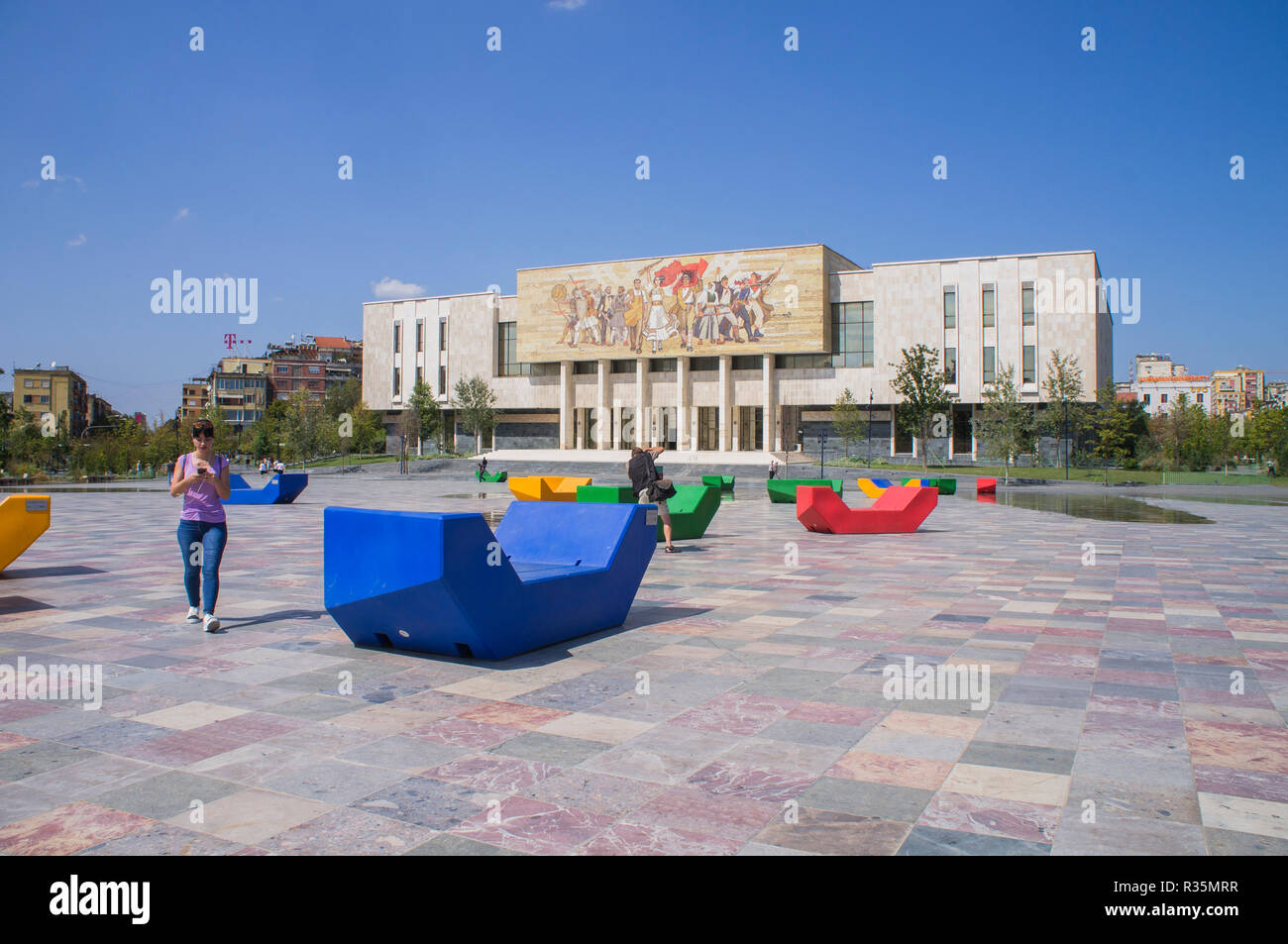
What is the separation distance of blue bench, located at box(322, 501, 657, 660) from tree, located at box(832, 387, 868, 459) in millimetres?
53665

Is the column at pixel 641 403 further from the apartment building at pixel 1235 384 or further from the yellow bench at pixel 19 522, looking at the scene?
the apartment building at pixel 1235 384

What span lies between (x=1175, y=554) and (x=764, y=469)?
131ft

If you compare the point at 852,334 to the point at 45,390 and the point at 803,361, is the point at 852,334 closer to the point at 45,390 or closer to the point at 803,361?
the point at 803,361

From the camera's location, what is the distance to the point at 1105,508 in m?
25.6

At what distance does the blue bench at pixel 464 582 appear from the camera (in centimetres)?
572

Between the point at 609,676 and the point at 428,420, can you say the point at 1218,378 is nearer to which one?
the point at 428,420

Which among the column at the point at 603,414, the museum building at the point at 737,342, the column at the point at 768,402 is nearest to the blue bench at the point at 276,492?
the museum building at the point at 737,342

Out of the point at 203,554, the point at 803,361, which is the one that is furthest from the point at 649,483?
the point at 803,361

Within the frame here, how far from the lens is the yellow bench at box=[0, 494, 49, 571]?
9062mm

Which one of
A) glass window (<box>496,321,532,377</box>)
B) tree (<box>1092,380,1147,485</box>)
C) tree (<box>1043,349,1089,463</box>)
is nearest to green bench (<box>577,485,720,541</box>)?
tree (<box>1092,380,1147,485</box>)

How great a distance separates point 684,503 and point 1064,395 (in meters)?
46.3

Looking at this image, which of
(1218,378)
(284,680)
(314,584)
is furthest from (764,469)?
(1218,378)

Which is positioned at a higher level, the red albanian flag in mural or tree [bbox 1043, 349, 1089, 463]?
the red albanian flag in mural

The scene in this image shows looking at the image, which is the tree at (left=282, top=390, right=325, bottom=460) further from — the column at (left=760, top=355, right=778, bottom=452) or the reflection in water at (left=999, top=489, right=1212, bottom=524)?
the reflection in water at (left=999, top=489, right=1212, bottom=524)
